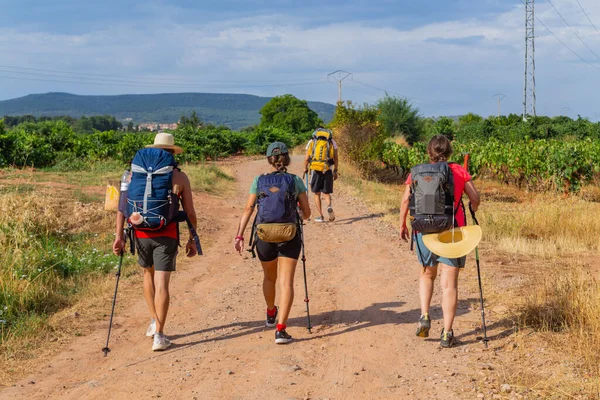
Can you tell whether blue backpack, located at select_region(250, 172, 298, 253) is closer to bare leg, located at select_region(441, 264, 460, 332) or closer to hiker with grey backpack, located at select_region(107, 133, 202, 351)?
hiker with grey backpack, located at select_region(107, 133, 202, 351)

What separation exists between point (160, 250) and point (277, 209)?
3.56 feet

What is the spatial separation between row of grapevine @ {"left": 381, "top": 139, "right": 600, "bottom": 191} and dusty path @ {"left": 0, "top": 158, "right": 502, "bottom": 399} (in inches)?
560

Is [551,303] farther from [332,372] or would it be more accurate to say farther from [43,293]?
[43,293]

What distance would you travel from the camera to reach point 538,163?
937 inches

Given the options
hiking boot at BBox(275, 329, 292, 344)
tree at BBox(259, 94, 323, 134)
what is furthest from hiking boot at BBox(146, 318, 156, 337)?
tree at BBox(259, 94, 323, 134)

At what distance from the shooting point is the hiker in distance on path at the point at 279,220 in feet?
18.7

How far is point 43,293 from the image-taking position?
758 cm

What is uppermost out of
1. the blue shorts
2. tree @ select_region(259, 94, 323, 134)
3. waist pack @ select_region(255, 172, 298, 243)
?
tree @ select_region(259, 94, 323, 134)

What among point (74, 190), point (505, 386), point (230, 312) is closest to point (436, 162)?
point (505, 386)

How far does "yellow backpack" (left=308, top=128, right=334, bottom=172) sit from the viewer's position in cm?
1209

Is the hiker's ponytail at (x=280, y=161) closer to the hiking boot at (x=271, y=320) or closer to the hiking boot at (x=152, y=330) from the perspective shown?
the hiking boot at (x=271, y=320)

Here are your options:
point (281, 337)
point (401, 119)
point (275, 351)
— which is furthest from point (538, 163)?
point (401, 119)

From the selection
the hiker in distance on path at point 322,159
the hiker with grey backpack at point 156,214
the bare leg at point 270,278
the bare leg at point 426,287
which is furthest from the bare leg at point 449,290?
the hiker in distance on path at point 322,159

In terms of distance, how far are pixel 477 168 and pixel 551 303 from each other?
2206 cm
